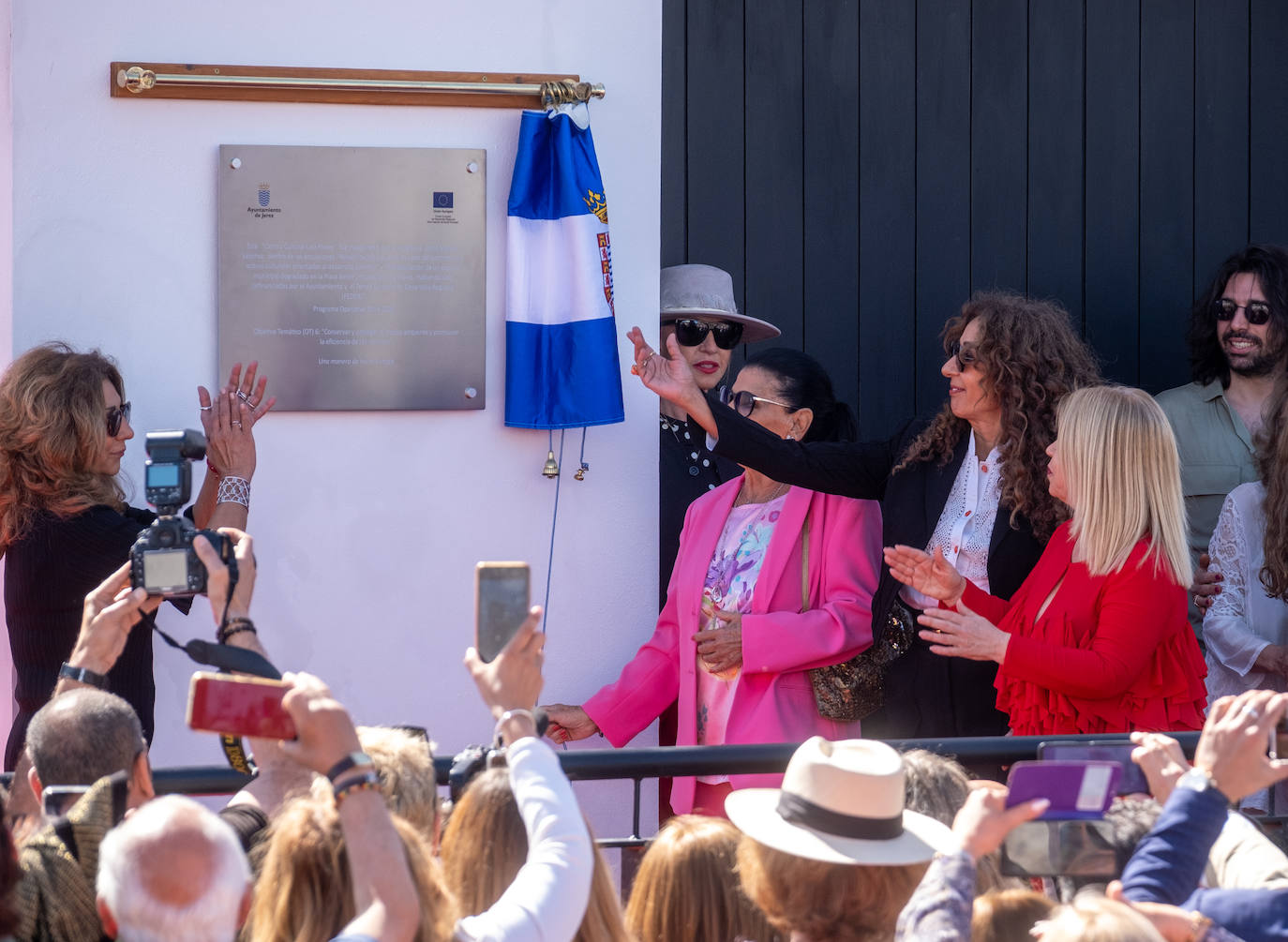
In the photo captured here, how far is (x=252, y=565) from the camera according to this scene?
244 centimetres

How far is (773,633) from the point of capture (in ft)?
11.8

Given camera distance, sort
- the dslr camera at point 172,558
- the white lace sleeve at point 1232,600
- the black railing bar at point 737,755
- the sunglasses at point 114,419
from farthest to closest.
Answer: the white lace sleeve at point 1232,600, the sunglasses at point 114,419, the black railing bar at point 737,755, the dslr camera at point 172,558

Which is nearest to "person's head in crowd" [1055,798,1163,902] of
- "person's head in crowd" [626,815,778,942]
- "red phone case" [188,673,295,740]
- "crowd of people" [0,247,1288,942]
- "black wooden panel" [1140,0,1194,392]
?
"crowd of people" [0,247,1288,942]

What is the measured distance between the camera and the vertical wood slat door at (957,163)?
4.47 metres

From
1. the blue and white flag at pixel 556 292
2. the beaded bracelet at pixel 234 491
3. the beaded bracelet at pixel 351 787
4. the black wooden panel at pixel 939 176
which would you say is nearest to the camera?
the beaded bracelet at pixel 351 787

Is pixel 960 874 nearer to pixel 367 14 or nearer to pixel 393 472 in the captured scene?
pixel 393 472

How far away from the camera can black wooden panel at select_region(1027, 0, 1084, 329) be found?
15.0 ft

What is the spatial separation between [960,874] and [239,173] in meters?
2.85

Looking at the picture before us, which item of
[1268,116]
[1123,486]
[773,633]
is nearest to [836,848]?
[1123,486]

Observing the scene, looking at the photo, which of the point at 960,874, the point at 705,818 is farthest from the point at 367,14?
the point at 960,874

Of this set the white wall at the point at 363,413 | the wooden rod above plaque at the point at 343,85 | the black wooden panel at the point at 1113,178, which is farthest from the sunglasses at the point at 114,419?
the black wooden panel at the point at 1113,178

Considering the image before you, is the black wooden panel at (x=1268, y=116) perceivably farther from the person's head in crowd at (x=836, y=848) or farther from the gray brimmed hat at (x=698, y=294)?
the person's head in crowd at (x=836, y=848)

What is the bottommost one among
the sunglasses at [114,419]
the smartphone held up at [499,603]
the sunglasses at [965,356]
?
the smartphone held up at [499,603]

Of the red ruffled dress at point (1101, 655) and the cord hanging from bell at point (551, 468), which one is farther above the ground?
the cord hanging from bell at point (551, 468)
